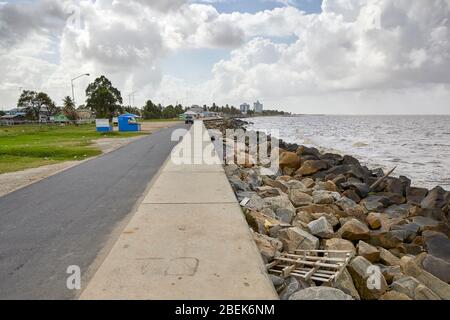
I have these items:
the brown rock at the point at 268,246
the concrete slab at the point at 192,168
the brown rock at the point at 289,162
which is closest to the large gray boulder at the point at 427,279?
the brown rock at the point at 268,246

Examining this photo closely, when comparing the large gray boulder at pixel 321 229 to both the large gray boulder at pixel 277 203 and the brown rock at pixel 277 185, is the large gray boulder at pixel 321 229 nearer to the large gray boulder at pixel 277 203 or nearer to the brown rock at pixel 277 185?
the large gray boulder at pixel 277 203

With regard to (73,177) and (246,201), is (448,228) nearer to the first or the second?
(246,201)

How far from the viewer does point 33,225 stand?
5.67m

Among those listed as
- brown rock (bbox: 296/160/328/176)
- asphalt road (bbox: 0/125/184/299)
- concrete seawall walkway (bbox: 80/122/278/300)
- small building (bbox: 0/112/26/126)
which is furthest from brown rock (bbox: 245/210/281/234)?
small building (bbox: 0/112/26/126)

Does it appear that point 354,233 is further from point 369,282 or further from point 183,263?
point 183,263

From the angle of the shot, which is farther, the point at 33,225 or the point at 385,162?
the point at 385,162

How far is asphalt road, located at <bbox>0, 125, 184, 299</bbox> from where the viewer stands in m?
3.79

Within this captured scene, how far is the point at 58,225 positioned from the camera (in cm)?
561

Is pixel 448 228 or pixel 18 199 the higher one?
pixel 18 199

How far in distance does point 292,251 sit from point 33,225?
4263 millimetres

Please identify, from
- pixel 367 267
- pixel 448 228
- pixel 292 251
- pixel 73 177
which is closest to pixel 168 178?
pixel 73 177

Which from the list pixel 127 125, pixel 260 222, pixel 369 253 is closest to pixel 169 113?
pixel 127 125

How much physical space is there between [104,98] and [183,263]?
2588 inches
